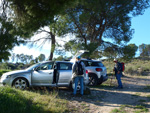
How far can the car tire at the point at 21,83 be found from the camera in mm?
8023

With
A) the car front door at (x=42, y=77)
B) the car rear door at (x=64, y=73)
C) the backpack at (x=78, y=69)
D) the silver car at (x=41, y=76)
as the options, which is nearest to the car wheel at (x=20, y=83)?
the silver car at (x=41, y=76)

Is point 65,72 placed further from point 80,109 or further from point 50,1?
point 50,1

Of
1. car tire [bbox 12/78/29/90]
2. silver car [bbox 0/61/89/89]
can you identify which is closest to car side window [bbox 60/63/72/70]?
silver car [bbox 0/61/89/89]

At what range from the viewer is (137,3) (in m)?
15.8

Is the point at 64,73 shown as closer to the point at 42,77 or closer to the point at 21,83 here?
the point at 42,77

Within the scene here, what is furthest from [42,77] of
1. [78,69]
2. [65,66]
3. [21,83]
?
[78,69]

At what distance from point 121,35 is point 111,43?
1278mm

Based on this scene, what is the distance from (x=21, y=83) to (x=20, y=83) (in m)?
0.05

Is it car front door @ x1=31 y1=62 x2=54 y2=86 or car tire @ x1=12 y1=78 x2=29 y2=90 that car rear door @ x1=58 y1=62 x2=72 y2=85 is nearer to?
car front door @ x1=31 y1=62 x2=54 y2=86

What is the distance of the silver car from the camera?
8.01 m

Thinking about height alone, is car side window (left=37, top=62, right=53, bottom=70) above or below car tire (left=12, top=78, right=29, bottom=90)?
above

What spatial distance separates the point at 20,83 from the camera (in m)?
8.11

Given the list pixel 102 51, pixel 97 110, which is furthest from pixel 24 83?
pixel 102 51

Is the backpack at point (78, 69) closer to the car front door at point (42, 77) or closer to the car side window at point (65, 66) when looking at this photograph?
the car side window at point (65, 66)
